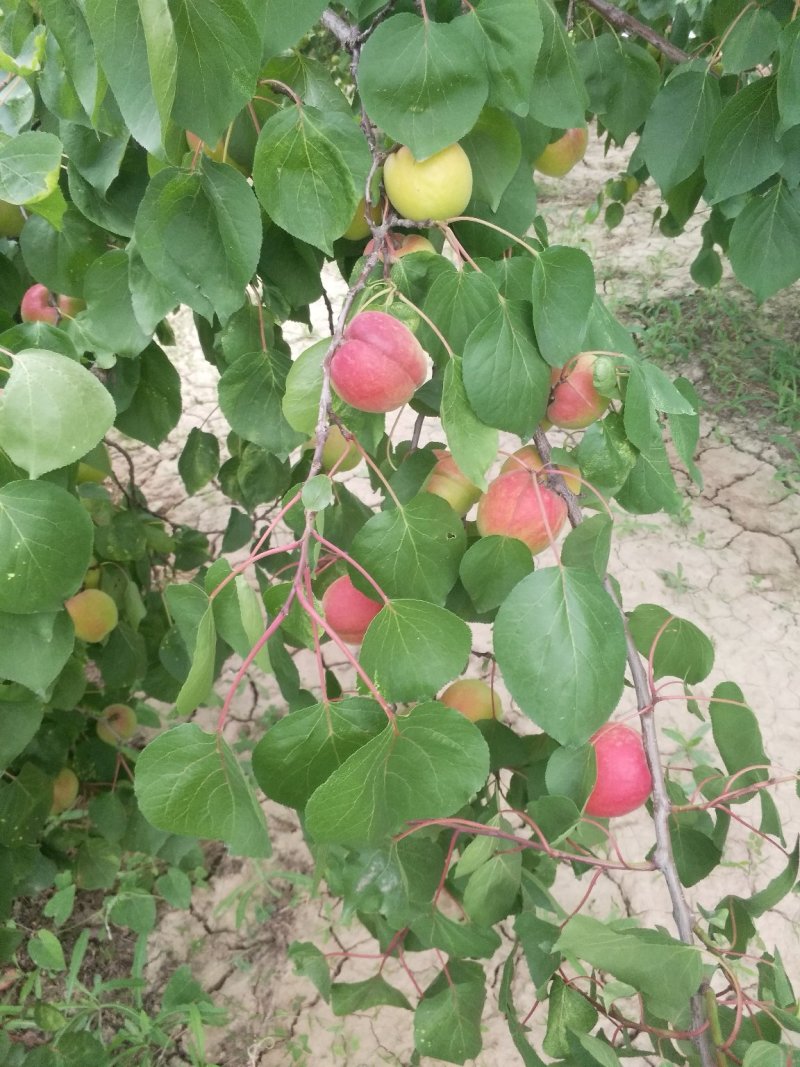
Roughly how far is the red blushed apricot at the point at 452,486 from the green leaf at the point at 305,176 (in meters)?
0.22

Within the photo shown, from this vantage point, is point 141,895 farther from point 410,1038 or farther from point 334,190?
point 334,190

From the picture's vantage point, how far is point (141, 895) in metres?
1.30

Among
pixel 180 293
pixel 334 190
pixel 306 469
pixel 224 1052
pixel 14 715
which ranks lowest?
pixel 224 1052

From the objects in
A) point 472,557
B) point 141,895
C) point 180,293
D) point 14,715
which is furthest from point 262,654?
point 141,895

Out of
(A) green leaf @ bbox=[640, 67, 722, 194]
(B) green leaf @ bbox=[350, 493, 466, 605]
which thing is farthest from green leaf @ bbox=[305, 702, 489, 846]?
(A) green leaf @ bbox=[640, 67, 722, 194]

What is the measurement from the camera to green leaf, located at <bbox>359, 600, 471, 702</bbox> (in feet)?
1.62

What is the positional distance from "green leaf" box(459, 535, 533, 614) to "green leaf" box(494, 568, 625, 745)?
2.1 inches

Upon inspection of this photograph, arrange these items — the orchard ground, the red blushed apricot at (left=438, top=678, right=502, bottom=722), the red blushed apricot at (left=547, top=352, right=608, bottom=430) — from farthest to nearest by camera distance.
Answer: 1. the orchard ground
2. the red blushed apricot at (left=438, top=678, right=502, bottom=722)
3. the red blushed apricot at (left=547, top=352, right=608, bottom=430)

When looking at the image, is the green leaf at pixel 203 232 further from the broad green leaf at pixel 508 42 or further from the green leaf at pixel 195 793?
the green leaf at pixel 195 793

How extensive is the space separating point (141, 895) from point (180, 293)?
1.09m

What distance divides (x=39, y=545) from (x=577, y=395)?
41cm

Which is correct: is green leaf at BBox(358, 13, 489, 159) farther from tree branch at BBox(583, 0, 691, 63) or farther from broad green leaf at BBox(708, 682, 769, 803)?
broad green leaf at BBox(708, 682, 769, 803)

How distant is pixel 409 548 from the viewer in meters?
0.57

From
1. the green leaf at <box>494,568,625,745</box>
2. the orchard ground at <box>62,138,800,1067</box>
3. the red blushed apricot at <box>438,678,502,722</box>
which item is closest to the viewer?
the green leaf at <box>494,568,625,745</box>
